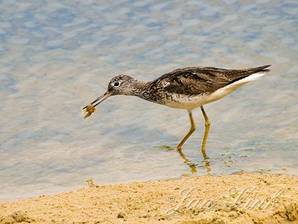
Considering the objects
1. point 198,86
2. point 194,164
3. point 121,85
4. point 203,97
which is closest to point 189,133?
point 203,97

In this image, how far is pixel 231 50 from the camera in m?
12.8

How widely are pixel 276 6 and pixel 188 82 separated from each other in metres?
4.30

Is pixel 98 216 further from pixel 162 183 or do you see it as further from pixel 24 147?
pixel 24 147

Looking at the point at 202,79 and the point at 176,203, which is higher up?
the point at 202,79

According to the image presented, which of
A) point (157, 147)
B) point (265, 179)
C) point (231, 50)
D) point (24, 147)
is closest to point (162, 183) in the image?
point (265, 179)

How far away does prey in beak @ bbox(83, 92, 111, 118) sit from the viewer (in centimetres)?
1083

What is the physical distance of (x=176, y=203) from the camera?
7527 millimetres

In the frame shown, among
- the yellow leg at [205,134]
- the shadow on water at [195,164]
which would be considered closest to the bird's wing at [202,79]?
the yellow leg at [205,134]

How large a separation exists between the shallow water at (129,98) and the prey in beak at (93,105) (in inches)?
7.4

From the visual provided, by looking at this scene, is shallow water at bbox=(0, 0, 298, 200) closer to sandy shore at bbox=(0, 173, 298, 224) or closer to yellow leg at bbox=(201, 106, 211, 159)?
yellow leg at bbox=(201, 106, 211, 159)

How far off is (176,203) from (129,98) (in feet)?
15.3

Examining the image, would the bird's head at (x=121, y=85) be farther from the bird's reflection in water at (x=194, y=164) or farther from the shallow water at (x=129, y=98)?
the bird's reflection in water at (x=194, y=164)

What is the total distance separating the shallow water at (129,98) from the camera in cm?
971

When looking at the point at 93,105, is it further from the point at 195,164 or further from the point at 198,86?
the point at 195,164
